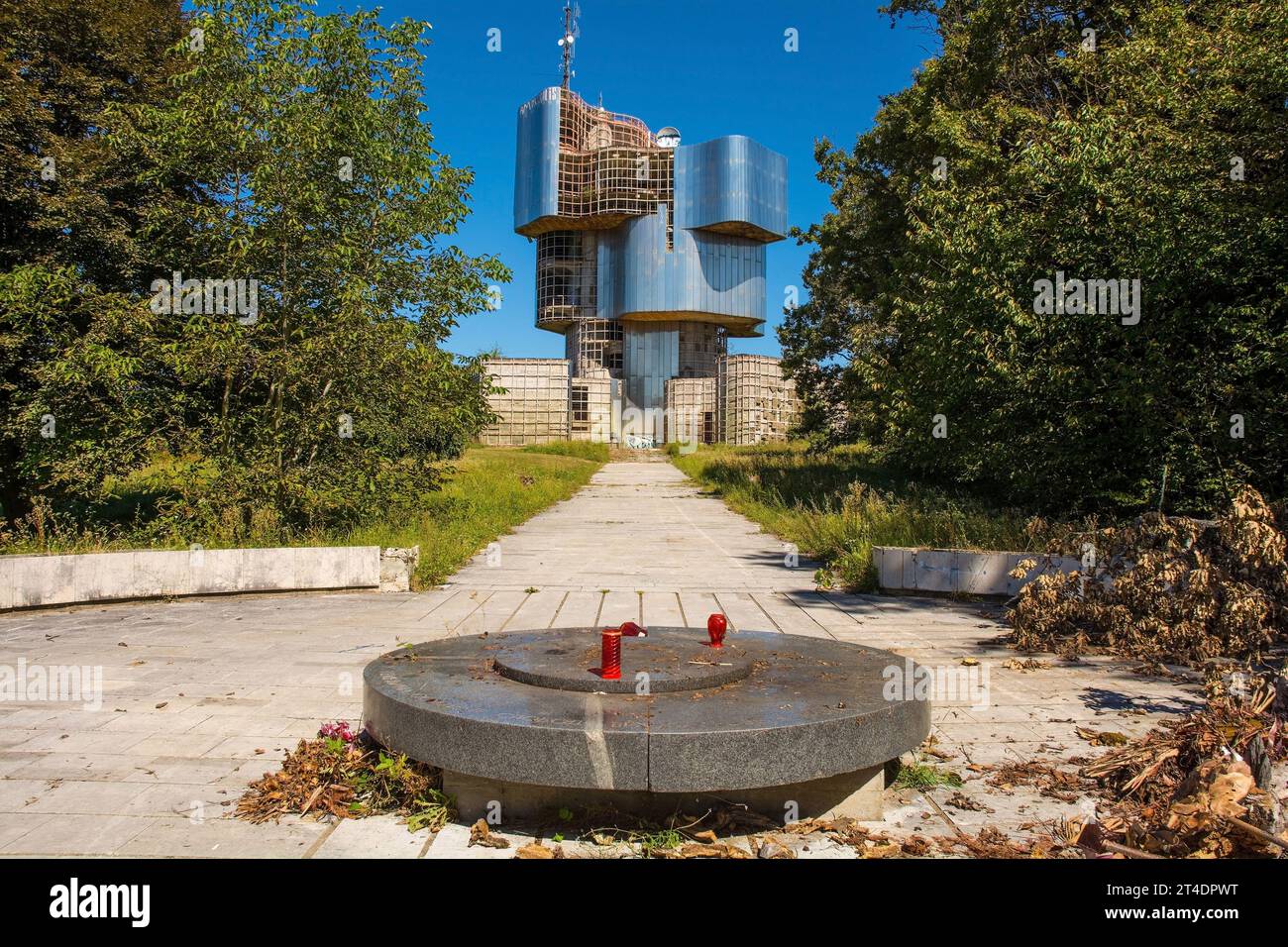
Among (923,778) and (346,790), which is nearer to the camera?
(346,790)

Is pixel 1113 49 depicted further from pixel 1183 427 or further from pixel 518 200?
pixel 518 200

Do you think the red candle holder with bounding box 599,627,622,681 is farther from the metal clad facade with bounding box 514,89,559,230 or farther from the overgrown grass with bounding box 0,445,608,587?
the metal clad facade with bounding box 514,89,559,230

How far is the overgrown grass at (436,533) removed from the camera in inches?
413

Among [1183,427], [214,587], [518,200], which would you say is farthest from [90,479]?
[518,200]

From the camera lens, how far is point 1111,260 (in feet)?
39.7

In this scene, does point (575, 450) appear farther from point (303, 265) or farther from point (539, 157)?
point (303, 265)

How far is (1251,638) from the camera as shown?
22.5 ft

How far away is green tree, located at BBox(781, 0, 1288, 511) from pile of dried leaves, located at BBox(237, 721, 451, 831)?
8.69 metres

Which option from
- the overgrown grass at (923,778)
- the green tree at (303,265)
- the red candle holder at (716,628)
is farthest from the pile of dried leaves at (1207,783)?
the green tree at (303,265)

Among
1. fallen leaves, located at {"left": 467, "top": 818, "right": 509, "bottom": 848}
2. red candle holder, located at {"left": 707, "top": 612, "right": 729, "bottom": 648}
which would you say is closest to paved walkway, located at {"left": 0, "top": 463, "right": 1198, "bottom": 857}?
fallen leaves, located at {"left": 467, "top": 818, "right": 509, "bottom": 848}

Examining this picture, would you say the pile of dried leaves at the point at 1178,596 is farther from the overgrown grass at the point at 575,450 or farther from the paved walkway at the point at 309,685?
the overgrown grass at the point at 575,450

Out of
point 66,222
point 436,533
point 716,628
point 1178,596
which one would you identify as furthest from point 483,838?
point 66,222

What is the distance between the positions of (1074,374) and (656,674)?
9.51m

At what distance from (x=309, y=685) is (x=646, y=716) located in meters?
3.50
